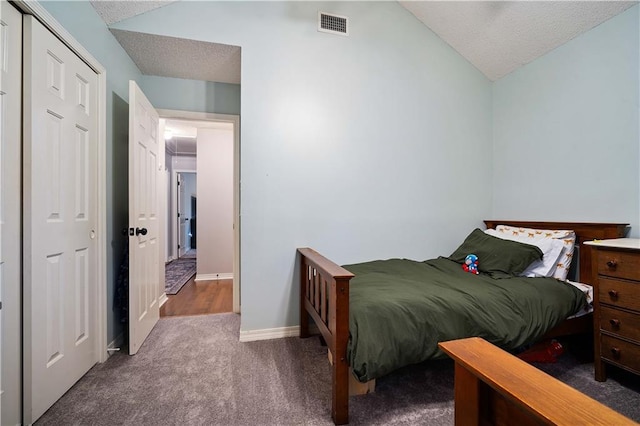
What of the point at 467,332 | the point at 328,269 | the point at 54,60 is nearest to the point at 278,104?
the point at 54,60

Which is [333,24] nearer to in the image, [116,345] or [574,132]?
[574,132]

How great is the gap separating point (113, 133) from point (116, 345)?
1.58 metres

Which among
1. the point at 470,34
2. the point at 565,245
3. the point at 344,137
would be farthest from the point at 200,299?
the point at 470,34

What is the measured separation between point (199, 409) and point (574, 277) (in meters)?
2.81

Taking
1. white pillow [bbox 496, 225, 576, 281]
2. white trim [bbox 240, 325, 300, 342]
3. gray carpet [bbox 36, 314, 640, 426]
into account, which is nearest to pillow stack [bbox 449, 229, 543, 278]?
white pillow [bbox 496, 225, 576, 281]

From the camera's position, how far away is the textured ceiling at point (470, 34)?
2.08 m

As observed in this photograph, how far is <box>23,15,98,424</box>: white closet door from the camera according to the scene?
1361 millimetres

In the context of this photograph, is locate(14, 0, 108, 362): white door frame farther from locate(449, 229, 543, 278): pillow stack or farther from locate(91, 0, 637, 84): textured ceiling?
locate(449, 229, 543, 278): pillow stack

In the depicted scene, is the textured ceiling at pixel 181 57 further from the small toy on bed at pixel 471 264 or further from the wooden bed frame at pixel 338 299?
the small toy on bed at pixel 471 264

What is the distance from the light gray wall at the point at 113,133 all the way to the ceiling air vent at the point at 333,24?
1.64 meters

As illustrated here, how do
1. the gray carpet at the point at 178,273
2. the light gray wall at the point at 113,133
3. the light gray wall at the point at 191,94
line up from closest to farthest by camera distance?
the light gray wall at the point at 113,133 → the light gray wall at the point at 191,94 → the gray carpet at the point at 178,273

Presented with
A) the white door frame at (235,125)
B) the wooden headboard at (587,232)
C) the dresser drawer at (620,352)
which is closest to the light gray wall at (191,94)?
the white door frame at (235,125)

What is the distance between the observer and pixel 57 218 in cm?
155

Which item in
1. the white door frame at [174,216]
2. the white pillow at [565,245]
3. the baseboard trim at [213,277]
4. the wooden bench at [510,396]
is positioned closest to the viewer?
the wooden bench at [510,396]
